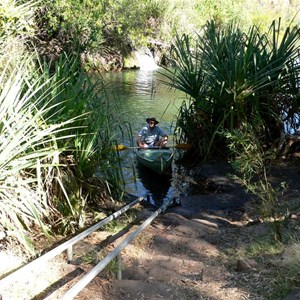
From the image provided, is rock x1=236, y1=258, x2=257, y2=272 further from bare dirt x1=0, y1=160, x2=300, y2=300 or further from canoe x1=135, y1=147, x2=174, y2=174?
canoe x1=135, y1=147, x2=174, y2=174

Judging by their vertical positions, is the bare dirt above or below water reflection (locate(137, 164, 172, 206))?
above

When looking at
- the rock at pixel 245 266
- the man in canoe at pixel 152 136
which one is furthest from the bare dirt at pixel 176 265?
the man in canoe at pixel 152 136

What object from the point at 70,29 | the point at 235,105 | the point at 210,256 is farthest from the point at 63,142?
the point at 70,29

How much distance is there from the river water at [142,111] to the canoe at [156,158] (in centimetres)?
21

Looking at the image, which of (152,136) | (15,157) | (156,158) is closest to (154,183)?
(156,158)

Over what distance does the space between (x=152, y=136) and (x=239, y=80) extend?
2775 millimetres

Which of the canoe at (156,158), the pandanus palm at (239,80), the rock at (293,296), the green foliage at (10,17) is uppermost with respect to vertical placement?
the green foliage at (10,17)

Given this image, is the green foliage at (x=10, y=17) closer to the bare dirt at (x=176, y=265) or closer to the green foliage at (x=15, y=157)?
the green foliage at (x=15, y=157)

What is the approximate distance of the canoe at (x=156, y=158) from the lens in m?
8.77

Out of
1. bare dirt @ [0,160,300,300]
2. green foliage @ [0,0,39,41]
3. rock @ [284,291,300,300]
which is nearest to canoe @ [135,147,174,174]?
bare dirt @ [0,160,300,300]

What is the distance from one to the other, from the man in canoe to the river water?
303mm

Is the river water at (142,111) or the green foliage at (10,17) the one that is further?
the river water at (142,111)

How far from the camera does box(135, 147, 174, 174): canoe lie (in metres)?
8.77

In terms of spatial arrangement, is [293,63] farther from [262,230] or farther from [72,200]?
[72,200]
